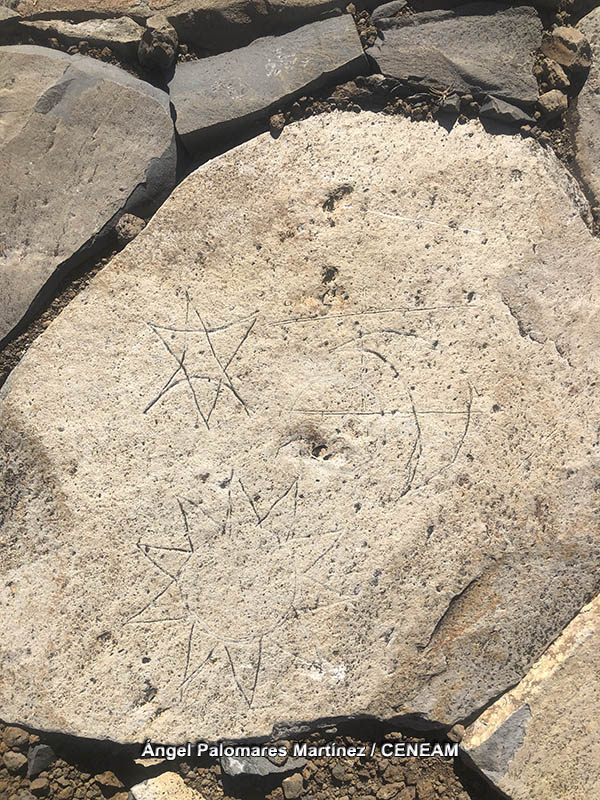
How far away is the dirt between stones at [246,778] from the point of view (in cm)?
187

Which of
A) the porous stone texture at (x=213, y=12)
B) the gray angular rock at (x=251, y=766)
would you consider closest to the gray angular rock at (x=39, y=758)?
the gray angular rock at (x=251, y=766)

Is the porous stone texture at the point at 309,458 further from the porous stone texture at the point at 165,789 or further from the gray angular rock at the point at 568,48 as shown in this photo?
the gray angular rock at the point at 568,48

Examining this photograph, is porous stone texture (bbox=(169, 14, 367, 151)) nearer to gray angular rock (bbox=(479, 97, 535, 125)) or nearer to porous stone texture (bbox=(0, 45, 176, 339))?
porous stone texture (bbox=(0, 45, 176, 339))

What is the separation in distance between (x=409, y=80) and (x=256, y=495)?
4.25ft

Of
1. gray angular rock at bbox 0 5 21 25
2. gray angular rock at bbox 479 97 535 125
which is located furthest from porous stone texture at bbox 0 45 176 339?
gray angular rock at bbox 479 97 535 125

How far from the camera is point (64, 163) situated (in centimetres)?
193

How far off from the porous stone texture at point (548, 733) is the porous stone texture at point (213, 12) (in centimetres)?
199

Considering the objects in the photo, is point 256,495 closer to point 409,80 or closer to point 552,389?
point 552,389

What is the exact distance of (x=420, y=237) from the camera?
192cm

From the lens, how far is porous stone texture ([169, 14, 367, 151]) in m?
1.96

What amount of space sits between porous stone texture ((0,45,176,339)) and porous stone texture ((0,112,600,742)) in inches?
5.0

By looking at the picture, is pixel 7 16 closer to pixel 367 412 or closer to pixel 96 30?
pixel 96 30


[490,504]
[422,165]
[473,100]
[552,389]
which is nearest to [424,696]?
[490,504]

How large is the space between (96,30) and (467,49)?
112 cm
